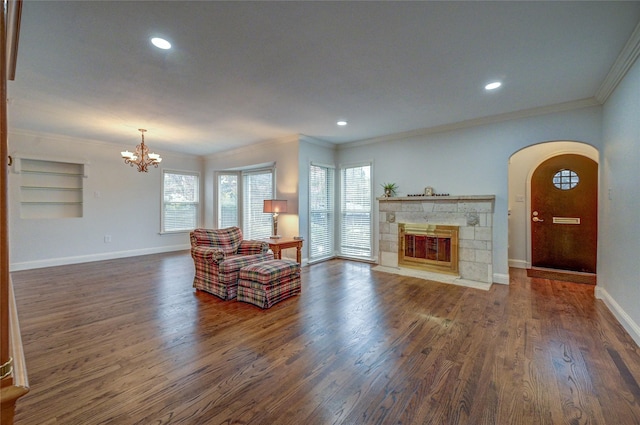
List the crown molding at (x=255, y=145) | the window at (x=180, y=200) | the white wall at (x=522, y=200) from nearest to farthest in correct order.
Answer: the white wall at (x=522, y=200)
the crown molding at (x=255, y=145)
the window at (x=180, y=200)

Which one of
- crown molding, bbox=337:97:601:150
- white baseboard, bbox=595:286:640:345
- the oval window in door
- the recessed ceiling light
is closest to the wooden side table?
crown molding, bbox=337:97:601:150

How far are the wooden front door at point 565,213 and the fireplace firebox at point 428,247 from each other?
6.23 ft

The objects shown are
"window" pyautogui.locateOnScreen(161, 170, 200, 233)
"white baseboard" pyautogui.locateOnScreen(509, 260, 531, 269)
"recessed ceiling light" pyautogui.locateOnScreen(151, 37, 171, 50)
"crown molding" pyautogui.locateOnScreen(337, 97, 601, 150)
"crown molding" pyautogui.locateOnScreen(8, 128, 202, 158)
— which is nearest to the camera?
"recessed ceiling light" pyautogui.locateOnScreen(151, 37, 171, 50)

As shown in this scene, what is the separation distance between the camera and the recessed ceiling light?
2.27 metres

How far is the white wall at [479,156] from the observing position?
376 cm

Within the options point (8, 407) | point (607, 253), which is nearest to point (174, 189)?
point (8, 407)

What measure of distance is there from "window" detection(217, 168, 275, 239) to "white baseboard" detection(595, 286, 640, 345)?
17.9ft

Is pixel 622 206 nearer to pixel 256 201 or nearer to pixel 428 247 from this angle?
pixel 428 247

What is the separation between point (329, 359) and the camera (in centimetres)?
214

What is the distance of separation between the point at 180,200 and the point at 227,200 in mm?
1216

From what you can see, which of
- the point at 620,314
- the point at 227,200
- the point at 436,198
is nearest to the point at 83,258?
the point at 227,200

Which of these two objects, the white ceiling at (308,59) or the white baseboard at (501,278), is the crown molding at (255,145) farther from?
the white baseboard at (501,278)

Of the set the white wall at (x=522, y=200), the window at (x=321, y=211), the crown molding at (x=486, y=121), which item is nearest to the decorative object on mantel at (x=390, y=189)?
the crown molding at (x=486, y=121)

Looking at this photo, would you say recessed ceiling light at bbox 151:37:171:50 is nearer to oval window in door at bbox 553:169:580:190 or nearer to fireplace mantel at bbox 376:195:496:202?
fireplace mantel at bbox 376:195:496:202
